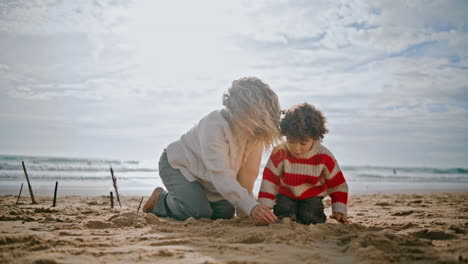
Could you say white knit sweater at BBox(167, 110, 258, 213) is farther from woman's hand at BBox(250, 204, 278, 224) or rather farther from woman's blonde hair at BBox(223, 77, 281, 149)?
woman's blonde hair at BBox(223, 77, 281, 149)

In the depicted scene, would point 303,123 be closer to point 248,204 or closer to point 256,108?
point 256,108

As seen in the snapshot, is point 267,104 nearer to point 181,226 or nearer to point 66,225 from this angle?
point 181,226

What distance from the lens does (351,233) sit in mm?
2816

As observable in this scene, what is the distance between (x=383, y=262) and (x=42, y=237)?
2.24 metres

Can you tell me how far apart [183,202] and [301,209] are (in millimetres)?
1218

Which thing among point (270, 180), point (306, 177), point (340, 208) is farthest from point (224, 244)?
point (340, 208)

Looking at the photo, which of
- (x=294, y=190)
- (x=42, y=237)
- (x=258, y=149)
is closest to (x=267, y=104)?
(x=258, y=149)

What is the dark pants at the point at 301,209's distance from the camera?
3.51 m

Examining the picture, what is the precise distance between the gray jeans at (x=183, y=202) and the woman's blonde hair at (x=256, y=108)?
3.02ft

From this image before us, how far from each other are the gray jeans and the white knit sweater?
0.08m

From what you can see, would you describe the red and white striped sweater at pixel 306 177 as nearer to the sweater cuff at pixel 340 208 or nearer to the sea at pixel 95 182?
the sweater cuff at pixel 340 208

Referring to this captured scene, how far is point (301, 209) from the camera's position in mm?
3566

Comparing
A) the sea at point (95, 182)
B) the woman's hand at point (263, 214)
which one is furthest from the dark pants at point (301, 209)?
the sea at point (95, 182)

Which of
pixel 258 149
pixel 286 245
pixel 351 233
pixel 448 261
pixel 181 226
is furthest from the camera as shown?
pixel 258 149
